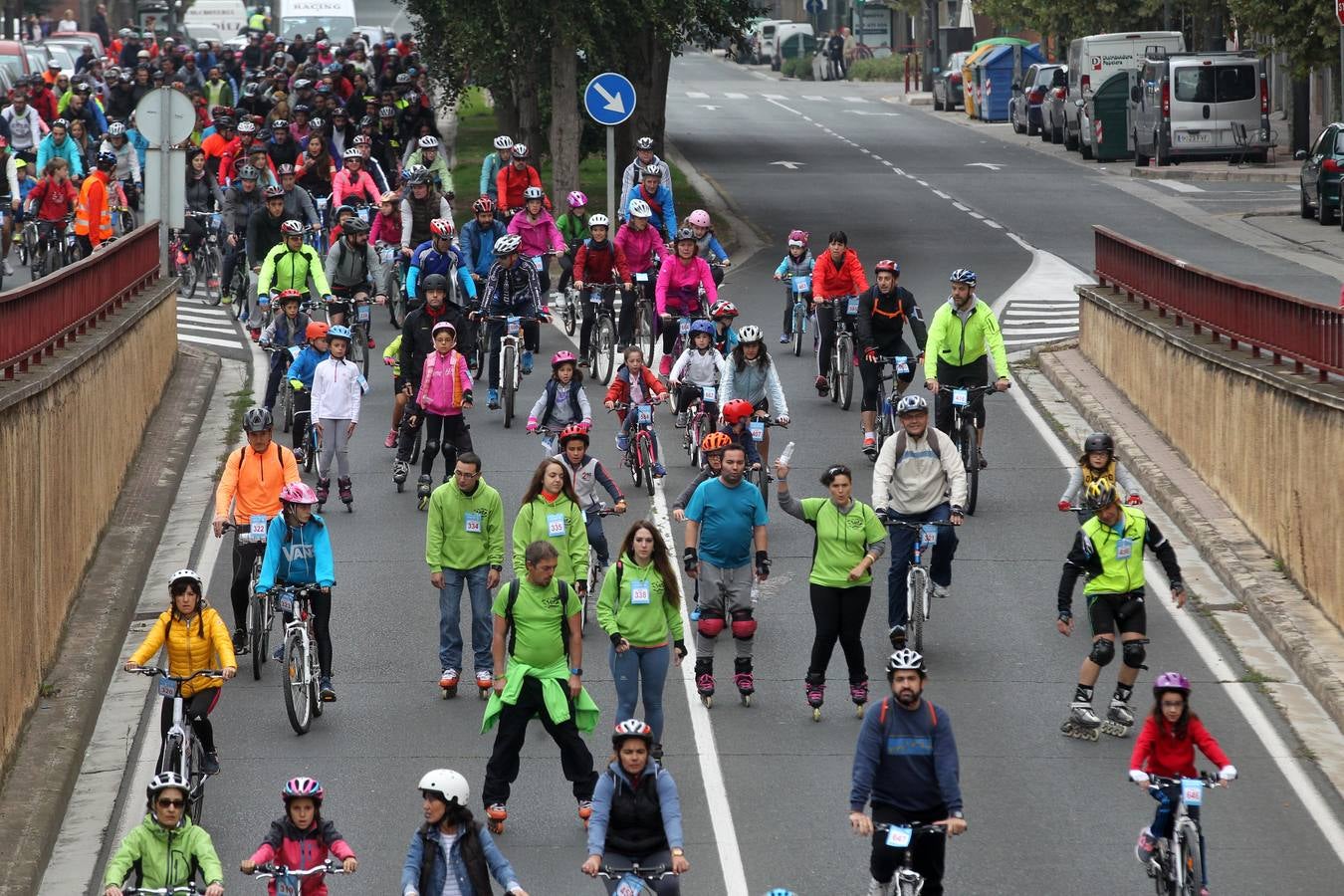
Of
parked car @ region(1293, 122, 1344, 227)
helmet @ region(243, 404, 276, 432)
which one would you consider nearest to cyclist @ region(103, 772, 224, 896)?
helmet @ region(243, 404, 276, 432)

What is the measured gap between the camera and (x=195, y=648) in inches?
511

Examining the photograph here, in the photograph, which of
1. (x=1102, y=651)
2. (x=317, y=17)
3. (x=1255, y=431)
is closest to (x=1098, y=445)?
(x=1102, y=651)

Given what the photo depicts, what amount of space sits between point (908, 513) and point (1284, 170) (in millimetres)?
34784

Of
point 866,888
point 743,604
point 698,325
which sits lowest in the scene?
point 866,888

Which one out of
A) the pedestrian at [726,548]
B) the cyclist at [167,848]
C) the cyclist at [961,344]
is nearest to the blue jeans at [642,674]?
the pedestrian at [726,548]

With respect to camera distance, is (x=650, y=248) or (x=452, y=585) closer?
(x=452, y=585)

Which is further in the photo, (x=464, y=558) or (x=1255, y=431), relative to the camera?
(x=1255, y=431)

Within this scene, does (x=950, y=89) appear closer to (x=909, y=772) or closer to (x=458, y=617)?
(x=458, y=617)

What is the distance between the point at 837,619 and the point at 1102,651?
160 centimetres

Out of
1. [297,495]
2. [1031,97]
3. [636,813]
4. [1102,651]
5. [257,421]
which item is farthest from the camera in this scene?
[1031,97]

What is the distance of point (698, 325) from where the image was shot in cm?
1994

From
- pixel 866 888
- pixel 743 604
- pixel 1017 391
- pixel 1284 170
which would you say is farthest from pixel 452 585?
pixel 1284 170

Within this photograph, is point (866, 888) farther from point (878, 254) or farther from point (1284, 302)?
point (878, 254)

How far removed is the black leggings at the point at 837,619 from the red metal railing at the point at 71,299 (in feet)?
18.7
